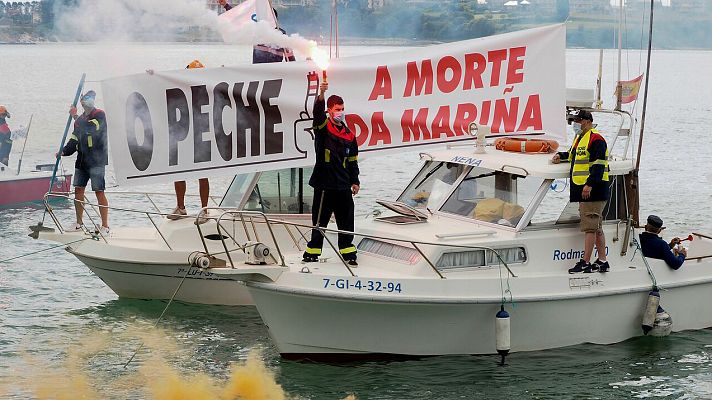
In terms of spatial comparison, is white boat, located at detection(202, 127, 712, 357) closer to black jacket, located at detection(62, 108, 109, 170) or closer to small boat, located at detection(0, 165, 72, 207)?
black jacket, located at detection(62, 108, 109, 170)

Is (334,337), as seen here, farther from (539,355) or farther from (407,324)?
(539,355)

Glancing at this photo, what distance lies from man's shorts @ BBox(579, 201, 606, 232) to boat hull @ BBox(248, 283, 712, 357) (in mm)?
819

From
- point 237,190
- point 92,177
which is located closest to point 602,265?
point 237,190

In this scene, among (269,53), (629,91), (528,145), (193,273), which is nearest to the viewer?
(528,145)

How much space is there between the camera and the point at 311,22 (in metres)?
24.4

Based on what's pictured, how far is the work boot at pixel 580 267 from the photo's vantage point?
15.1 metres

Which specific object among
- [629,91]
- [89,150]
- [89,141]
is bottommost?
[89,150]

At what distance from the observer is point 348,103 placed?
1595cm

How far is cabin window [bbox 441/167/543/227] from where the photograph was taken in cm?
1538

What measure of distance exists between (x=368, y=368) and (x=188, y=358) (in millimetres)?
2449

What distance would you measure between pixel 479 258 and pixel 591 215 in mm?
1549

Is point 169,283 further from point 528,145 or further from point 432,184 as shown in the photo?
point 528,145

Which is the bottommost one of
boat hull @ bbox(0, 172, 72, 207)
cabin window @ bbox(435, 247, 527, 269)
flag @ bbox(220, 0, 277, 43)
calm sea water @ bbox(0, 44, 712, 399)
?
boat hull @ bbox(0, 172, 72, 207)

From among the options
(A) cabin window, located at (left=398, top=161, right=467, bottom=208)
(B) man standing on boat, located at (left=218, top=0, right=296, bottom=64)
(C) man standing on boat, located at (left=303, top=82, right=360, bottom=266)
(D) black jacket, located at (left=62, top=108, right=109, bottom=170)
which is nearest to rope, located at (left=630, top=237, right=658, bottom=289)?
(A) cabin window, located at (left=398, top=161, right=467, bottom=208)
